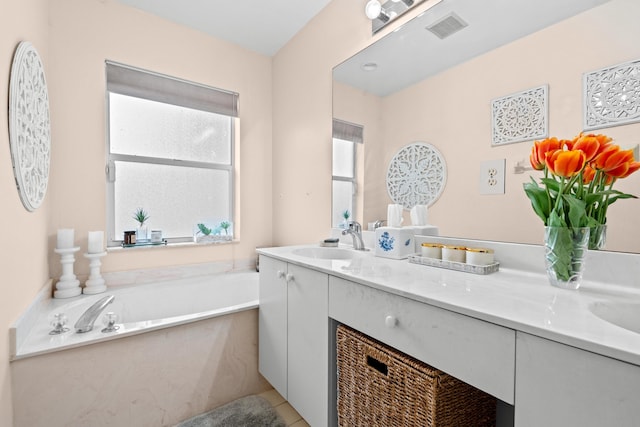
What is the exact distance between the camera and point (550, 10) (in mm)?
1046

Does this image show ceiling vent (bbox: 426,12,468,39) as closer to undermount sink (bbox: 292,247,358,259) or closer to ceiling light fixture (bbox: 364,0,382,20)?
ceiling light fixture (bbox: 364,0,382,20)

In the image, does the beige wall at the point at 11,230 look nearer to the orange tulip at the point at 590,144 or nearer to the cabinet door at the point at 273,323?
the cabinet door at the point at 273,323

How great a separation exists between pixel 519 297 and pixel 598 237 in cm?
42

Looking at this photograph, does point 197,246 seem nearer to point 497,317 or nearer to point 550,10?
point 497,317

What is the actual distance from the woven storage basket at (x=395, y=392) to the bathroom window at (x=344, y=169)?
0.99m

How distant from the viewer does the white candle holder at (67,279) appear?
1.83 m

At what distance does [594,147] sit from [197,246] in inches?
99.3

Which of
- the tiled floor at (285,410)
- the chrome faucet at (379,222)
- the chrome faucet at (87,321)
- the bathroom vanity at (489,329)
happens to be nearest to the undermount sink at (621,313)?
the bathroom vanity at (489,329)

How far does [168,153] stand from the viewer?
244cm

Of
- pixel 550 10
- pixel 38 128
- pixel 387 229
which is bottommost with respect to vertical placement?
pixel 387 229

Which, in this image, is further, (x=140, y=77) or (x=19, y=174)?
(x=140, y=77)

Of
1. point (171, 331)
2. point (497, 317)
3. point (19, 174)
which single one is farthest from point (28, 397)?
point (497, 317)

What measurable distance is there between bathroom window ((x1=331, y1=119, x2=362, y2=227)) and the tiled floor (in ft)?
3.81

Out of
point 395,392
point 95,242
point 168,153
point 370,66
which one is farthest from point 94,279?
point 370,66
